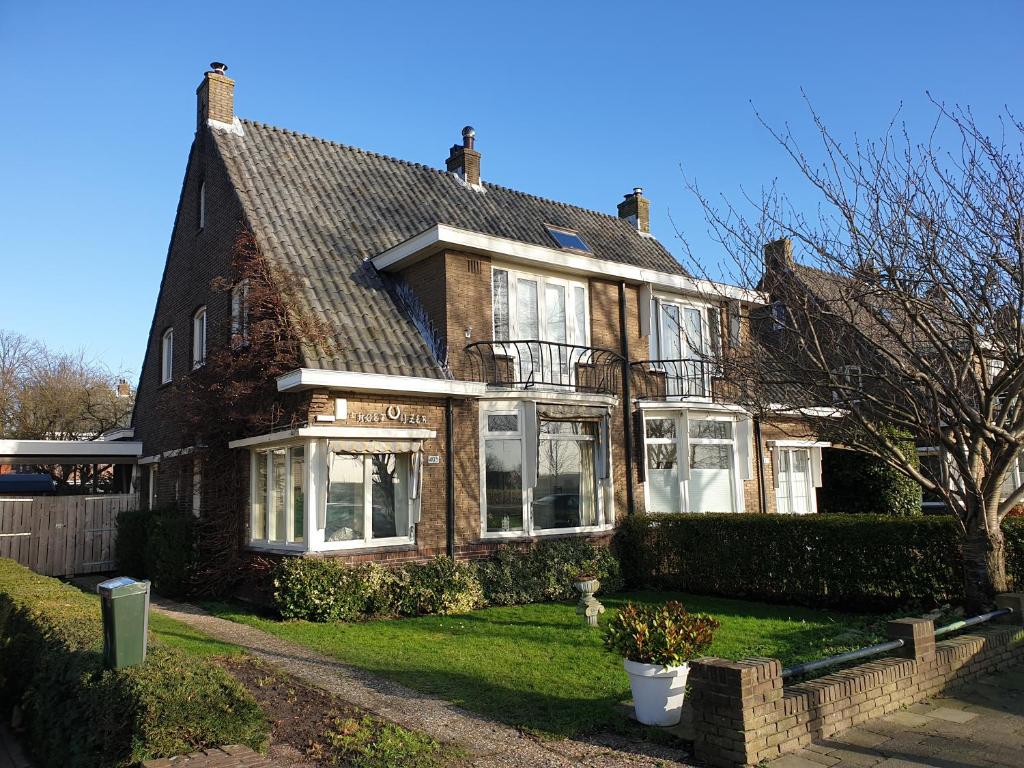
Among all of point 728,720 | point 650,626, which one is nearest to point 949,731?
point 728,720

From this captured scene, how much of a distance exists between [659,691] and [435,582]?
6649mm

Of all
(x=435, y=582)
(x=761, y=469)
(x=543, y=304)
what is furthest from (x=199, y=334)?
(x=761, y=469)

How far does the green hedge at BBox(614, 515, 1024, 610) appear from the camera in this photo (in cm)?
1146

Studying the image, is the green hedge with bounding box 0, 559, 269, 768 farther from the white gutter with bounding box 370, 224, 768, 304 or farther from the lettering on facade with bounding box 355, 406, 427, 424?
the white gutter with bounding box 370, 224, 768, 304

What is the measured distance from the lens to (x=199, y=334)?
1764cm

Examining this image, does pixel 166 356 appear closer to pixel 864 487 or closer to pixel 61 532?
pixel 61 532

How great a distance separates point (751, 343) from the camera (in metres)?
10.8

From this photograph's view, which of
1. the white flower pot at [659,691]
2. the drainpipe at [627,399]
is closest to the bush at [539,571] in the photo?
the drainpipe at [627,399]

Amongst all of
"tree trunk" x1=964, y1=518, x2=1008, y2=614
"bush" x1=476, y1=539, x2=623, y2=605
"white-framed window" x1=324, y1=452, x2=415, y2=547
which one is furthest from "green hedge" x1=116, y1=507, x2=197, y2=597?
"tree trunk" x1=964, y1=518, x2=1008, y2=614

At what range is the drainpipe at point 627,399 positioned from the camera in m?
16.4

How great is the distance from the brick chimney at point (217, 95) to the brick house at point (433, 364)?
0.06 metres

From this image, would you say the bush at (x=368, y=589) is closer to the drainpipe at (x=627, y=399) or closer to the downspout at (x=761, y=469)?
the drainpipe at (x=627, y=399)

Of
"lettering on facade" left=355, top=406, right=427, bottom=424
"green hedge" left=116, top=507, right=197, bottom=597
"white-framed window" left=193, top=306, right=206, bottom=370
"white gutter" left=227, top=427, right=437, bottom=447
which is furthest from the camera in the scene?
"white-framed window" left=193, top=306, right=206, bottom=370

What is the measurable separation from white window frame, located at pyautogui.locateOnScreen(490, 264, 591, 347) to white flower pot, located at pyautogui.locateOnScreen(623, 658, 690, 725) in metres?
9.33
